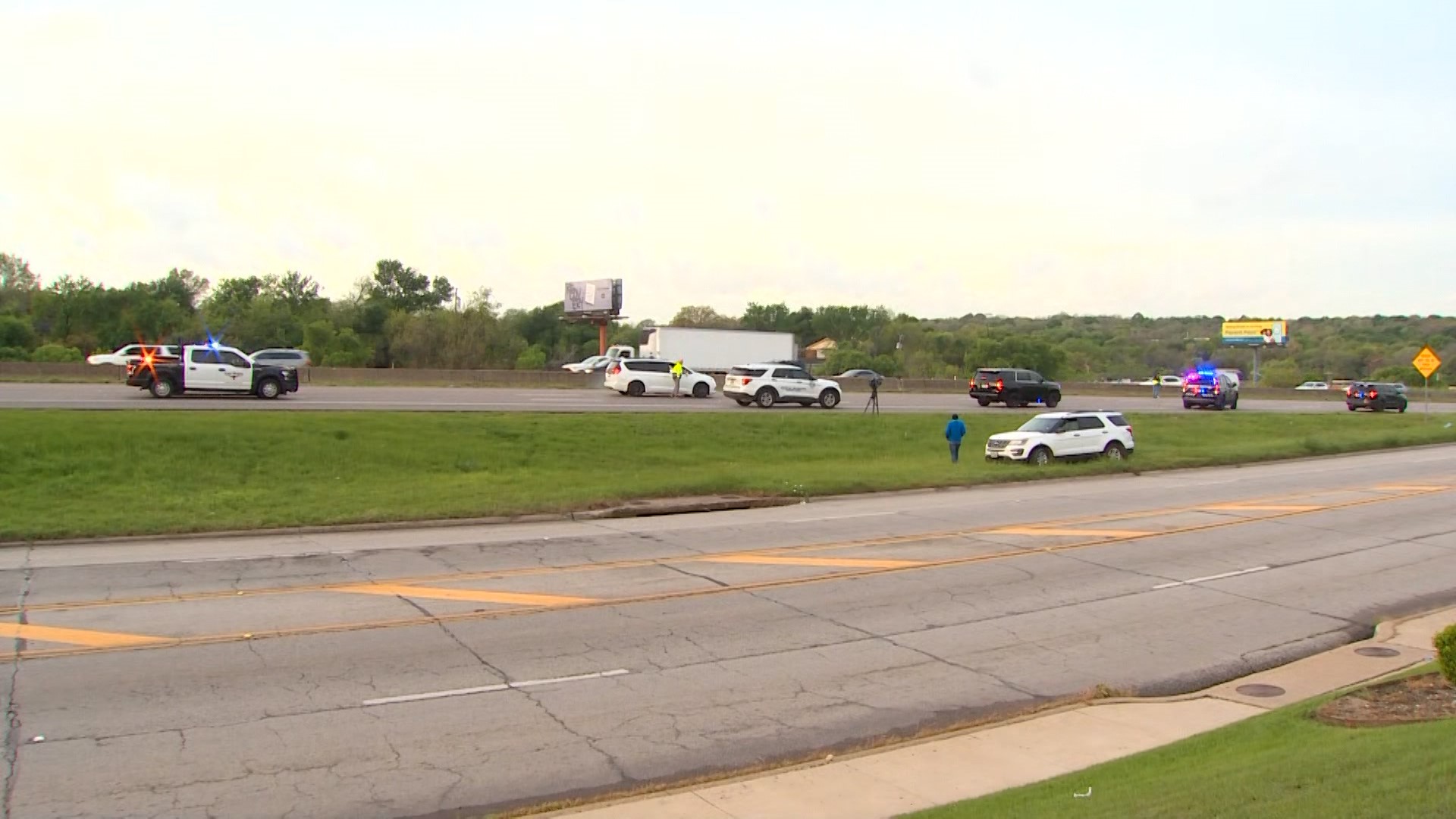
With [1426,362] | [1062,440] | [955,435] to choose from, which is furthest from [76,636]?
[1426,362]

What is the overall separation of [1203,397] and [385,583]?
172ft

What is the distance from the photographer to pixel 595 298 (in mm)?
94812

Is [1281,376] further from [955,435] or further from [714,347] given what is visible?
[955,435]

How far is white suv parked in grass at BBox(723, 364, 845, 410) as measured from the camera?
41938 mm

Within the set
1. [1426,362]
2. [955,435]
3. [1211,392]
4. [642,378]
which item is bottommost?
[955,435]

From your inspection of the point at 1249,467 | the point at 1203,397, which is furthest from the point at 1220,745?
the point at 1203,397

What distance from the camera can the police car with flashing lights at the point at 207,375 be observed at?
32.1 meters

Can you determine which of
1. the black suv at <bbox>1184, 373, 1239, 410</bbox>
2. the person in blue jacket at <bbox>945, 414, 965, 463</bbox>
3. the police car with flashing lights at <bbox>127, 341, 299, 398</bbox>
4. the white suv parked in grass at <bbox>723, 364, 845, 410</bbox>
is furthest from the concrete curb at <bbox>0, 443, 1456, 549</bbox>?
the black suv at <bbox>1184, 373, 1239, 410</bbox>

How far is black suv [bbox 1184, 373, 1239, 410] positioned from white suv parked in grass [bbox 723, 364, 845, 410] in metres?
24.8

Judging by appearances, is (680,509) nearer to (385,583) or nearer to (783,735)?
(385,583)

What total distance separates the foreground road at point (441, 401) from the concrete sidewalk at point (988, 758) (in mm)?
25875

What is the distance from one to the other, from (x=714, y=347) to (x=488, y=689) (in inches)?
2374

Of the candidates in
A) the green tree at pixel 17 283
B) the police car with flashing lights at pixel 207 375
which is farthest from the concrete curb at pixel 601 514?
the green tree at pixel 17 283

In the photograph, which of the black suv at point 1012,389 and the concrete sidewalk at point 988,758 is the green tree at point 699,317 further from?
the concrete sidewalk at point 988,758
